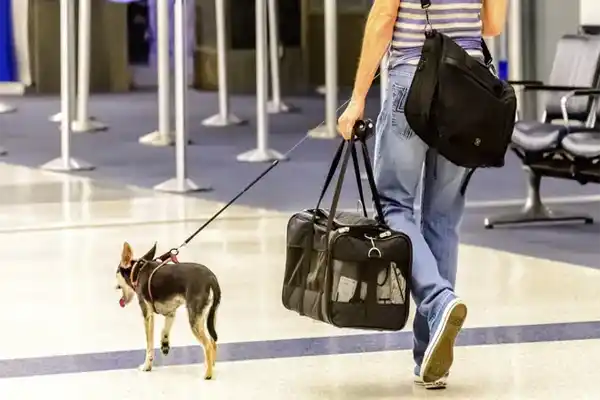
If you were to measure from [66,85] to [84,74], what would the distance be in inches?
83.1

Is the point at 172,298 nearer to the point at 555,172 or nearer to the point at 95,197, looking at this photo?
the point at 555,172

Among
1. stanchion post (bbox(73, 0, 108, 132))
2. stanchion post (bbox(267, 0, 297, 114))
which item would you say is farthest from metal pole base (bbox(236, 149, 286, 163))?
stanchion post (bbox(267, 0, 297, 114))

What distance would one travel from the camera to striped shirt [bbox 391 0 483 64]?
3803 millimetres

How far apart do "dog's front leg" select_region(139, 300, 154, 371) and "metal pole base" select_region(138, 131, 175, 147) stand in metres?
6.81

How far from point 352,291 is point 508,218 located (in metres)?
3.52

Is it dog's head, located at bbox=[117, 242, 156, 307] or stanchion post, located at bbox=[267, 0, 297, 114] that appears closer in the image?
dog's head, located at bbox=[117, 242, 156, 307]

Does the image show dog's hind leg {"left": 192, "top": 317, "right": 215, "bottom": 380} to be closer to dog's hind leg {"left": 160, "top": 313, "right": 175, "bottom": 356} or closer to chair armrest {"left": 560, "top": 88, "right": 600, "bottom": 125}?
dog's hind leg {"left": 160, "top": 313, "right": 175, "bottom": 356}

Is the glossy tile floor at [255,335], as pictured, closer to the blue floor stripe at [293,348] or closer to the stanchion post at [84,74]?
the blue floor stripe at [293,348]

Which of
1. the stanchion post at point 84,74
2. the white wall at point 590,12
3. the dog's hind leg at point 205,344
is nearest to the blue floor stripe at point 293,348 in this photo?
the dog's hind leg at point 205,344

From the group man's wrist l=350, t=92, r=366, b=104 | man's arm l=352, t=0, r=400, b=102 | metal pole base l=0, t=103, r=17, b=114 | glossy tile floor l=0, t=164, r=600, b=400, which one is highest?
man's arm l=352, t=0, r=400, b=102

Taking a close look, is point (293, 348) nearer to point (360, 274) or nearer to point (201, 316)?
point (201, 316)

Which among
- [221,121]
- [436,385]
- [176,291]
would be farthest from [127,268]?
[221,121]

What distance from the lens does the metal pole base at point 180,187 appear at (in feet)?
27.3

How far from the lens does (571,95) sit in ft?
22.7
